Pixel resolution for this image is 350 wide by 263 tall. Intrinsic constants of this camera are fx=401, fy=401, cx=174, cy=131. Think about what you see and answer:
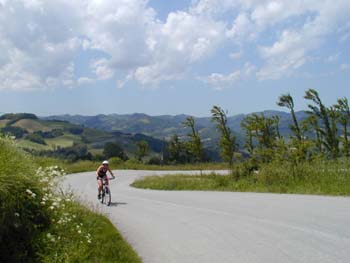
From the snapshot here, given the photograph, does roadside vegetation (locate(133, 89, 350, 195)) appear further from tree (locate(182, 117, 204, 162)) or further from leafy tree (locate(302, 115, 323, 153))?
tree (locate(182, 117, 204, 162))

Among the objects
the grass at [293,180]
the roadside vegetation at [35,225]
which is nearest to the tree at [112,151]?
the grass at [293,180]

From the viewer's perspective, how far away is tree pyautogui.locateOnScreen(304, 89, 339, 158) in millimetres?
25844

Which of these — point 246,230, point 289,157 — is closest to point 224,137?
point 289,157

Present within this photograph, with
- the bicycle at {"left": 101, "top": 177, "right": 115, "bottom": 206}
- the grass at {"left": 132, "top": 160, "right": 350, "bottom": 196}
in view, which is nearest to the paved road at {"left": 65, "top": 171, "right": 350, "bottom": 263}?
the grass at {"left": 132, "top": 160, "right": 350, "bottom": 196}

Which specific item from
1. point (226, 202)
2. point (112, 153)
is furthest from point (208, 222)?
point (112, 153)

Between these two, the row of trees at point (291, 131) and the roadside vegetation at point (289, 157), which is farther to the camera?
the row of trees at point (291, 131)

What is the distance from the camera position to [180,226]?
1085cm

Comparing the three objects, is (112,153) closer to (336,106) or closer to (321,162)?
(336,106)

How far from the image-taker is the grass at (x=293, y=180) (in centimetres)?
1463

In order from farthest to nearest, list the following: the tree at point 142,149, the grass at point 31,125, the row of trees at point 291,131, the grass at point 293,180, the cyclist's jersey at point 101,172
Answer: the grass at point 31,125 → the tree at point 142,149 → the row of trees at point 291,131 → the cyclist's jersey at point 101,172 → the grass at point 293,180

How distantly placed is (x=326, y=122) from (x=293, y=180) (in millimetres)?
10510

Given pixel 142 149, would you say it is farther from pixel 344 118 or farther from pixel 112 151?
pixel 344 118

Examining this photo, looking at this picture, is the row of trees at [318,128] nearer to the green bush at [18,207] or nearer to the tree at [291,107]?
the tree at [291,107]

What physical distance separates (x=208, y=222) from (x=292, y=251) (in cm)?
402
